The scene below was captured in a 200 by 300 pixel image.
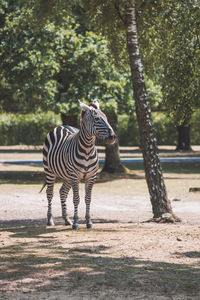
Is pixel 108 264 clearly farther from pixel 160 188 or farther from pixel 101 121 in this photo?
pixel 160 188

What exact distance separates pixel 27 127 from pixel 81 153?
4166 centimetres

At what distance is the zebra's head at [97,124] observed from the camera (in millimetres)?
10789

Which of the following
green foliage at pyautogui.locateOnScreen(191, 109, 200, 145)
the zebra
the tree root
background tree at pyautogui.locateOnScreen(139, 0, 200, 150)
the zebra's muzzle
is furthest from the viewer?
green foliage at pyautogui.locateOnScreen(191, 109, 200, 145)

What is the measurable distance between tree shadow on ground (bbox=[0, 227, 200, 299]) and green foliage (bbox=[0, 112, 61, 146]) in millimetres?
41905

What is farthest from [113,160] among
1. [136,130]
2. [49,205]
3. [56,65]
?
[136,130]

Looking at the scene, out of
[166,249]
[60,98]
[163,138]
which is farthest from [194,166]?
[166,249]

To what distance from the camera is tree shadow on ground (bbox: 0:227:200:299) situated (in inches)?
266

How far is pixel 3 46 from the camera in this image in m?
23.5

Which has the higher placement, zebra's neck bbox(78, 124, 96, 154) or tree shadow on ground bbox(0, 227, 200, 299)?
zebra's neck bbox(78, 124, 96, 154)

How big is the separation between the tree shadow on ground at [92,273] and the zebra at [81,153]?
2.47 meters

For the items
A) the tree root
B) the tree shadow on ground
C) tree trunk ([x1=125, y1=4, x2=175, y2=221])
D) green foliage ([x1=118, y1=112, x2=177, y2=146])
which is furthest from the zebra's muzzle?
green foliage ([x1=118, y1=112, x2=177, y2=146])

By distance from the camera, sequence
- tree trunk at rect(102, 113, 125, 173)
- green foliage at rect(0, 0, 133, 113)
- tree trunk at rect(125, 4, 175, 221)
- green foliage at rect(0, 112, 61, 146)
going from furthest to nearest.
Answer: green foliage at rect(0, 112, 61, 146)
tree trunk at rect(102, 113, 125, 173)
green foliage at rect(0, 0, 133, 113)
tree trunk at rect(125, 4, 175, 221)

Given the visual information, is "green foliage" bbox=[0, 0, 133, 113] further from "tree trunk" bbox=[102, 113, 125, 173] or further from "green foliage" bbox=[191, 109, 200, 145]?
"green foliage" bbox=[191, 109, 200, 145]

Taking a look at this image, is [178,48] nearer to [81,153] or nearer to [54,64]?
[81,153]
